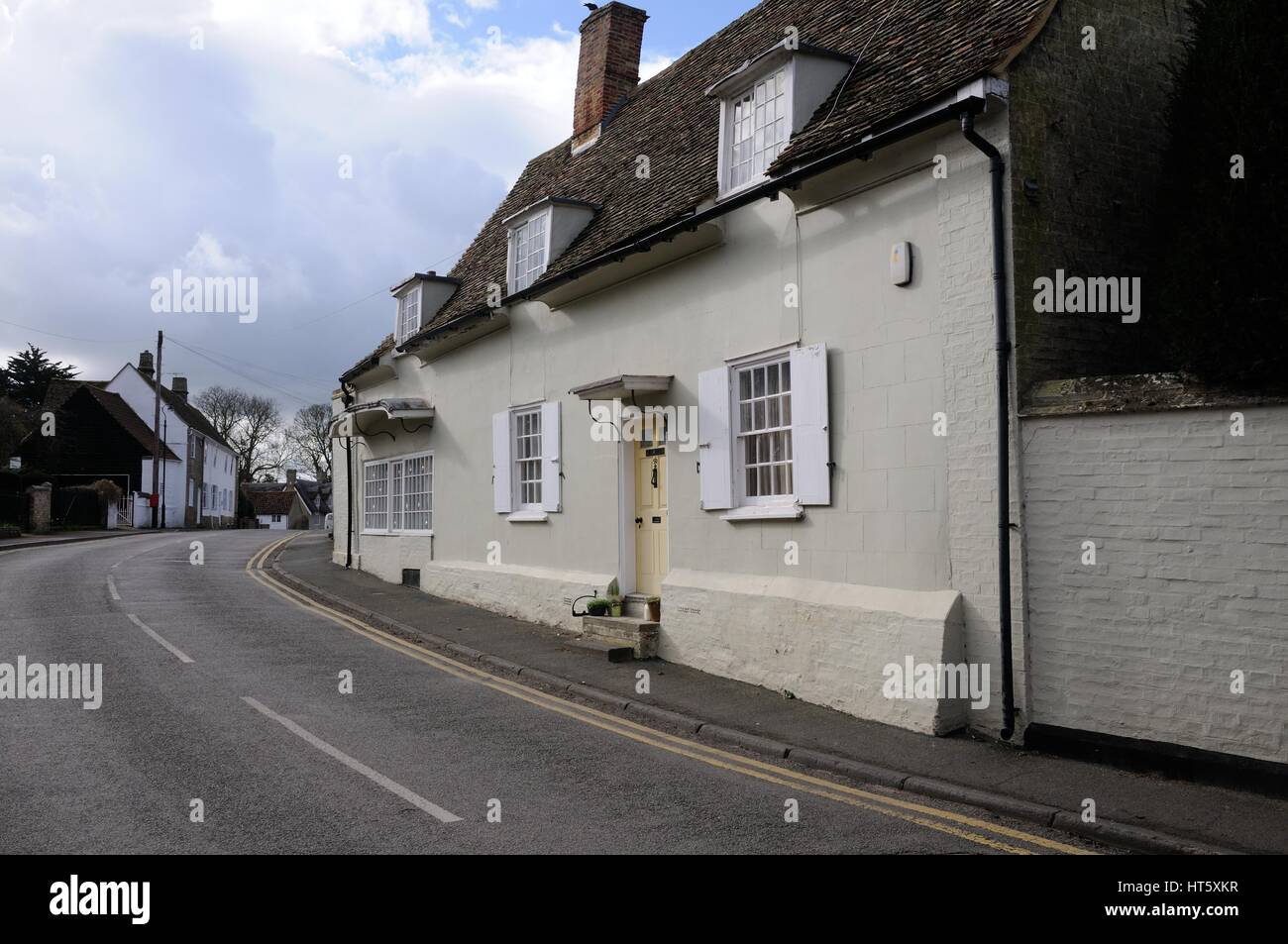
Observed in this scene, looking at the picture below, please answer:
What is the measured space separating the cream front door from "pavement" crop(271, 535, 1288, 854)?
4.44 feet

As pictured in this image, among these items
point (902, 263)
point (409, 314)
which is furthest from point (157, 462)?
point (902, 263)

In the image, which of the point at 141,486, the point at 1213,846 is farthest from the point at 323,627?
the point at 141,486

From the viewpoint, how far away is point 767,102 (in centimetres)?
1068

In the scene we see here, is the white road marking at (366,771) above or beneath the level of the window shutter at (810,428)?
beneath

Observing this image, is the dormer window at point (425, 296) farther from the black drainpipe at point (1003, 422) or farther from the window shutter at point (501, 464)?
the black drainpipe at point (1003, 422)

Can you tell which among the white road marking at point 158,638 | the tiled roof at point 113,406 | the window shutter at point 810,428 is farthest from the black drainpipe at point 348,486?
the tiled roof at point 113,406

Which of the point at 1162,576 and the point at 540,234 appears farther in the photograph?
the point at 540,234

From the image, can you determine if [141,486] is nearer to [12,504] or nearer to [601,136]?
[12,504]

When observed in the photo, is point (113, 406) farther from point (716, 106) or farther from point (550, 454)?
point (716, 106)

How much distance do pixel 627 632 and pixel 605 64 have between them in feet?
37.0

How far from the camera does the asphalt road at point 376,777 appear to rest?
5.55m

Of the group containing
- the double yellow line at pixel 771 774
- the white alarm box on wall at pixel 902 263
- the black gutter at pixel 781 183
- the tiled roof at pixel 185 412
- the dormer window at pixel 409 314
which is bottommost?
the double yellow line at pixel 771 774

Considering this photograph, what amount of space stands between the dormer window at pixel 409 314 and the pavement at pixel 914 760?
906 centimetres

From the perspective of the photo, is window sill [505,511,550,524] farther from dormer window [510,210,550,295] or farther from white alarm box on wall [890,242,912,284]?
white alarm box on wall [890,242,912,284]
